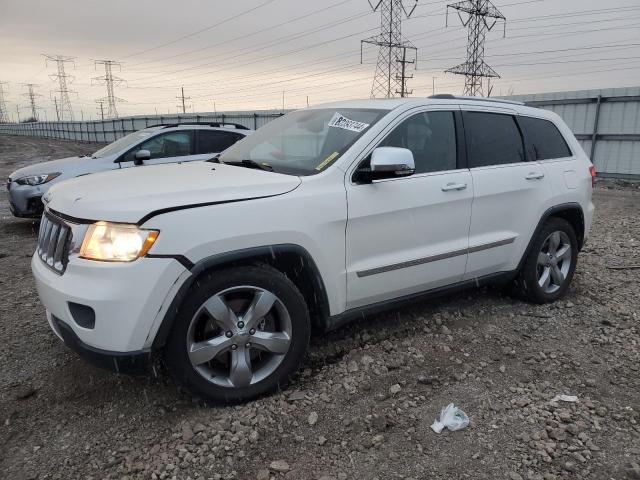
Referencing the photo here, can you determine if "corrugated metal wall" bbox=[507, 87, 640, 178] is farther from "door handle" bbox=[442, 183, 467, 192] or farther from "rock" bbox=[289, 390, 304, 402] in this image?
"rock" bbox=[289, 390, 304, 402]

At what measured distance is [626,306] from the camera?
4.48 metres

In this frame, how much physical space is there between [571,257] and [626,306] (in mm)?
624

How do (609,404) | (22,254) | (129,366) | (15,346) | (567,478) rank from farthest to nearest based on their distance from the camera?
(22,254) → (15,346) → (609,404) → (129,366) → (567,478)

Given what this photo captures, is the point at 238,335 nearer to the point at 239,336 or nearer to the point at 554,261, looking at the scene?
the point at 239,336

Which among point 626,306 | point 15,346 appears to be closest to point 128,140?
point 15,346

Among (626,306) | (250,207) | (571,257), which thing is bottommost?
(626,306)

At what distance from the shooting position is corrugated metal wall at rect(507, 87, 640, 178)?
41.8 ft

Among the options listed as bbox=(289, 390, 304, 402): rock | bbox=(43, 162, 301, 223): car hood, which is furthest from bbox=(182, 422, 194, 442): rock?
bbox=(43, 162, 301, 223): car hood

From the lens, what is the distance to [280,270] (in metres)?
3.05

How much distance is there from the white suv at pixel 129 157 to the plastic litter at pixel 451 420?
16.4 ft

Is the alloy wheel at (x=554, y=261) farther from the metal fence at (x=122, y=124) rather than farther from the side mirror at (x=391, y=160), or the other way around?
the metal fence at (x=122, y=124)

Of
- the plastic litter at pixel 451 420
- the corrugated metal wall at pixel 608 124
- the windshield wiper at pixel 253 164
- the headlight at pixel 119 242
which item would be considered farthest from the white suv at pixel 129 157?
the corrugated metal wall at pixel 608 124

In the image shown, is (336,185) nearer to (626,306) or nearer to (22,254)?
(626,306)

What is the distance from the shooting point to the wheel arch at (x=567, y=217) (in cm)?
427
